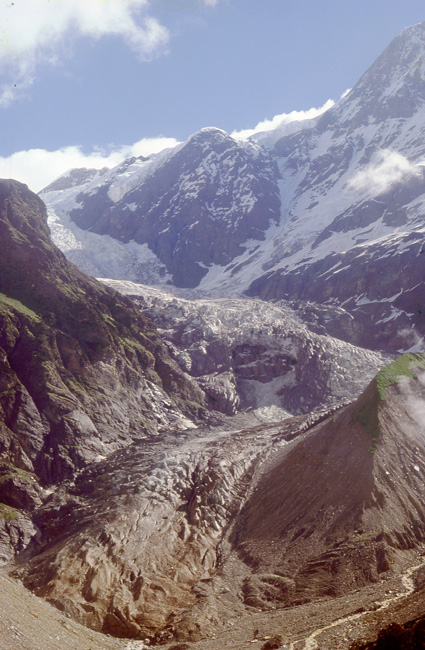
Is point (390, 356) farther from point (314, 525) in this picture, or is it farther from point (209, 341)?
point (314, 525)

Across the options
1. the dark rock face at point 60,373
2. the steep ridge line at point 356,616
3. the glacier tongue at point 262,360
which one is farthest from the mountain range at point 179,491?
the glacier tongue at point 262,360

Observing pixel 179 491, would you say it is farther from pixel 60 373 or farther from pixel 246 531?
pixel 60 373

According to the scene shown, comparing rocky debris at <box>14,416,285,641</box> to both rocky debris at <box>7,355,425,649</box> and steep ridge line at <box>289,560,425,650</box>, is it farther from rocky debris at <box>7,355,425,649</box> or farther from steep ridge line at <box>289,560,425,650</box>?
steep ridge line at <box>289,560,425,650</box>

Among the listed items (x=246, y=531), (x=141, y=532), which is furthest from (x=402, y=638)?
(x=141, y=532)

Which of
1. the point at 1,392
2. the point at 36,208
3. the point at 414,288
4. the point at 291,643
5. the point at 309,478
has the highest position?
the point at 36,208

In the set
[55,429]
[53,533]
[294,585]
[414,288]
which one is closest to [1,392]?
[55,429]

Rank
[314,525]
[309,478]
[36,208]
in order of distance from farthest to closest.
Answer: [36,208] < [309,478] < [314,525]

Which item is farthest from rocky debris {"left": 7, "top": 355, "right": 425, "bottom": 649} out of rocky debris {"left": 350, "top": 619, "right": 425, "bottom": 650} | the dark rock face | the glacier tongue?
the glacier tongue

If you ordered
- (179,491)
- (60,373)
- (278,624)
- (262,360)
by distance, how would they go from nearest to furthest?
(278,624)
(179,491)
(60,373)
(262,360)
